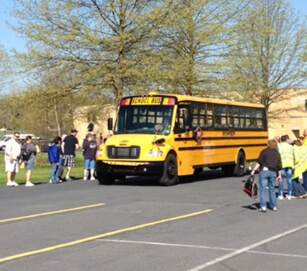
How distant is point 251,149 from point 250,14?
30.3ft

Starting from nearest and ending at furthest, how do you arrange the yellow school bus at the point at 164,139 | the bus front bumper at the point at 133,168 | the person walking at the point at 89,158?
the bus front bumper at the point at 133,168 < the yellow school bus at the point at 164,139 < the person walking at the point at 89,158

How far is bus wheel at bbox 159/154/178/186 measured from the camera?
20.2m

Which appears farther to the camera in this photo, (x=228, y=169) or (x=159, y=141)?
(x=228, y=169)

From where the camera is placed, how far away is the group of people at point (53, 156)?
2100cm

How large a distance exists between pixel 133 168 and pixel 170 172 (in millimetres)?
1222

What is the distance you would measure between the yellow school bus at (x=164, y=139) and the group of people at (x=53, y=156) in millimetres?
1780

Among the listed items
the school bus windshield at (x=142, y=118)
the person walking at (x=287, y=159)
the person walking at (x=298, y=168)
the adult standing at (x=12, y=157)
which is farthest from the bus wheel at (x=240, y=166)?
the person walking at (x=287, y=159)

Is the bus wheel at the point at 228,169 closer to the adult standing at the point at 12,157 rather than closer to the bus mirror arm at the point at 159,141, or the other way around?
the bus mirror arm at the point at 159,141

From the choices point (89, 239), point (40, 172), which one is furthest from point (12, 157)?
point (89, 239)

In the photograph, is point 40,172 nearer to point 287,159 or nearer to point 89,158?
point 89,158

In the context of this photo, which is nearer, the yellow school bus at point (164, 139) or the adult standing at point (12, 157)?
the yellow school bus at point (164, 139)

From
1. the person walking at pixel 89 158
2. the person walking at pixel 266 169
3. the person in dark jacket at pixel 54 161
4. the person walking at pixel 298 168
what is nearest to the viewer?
the person walking at pixel 266 169

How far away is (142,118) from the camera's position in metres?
21.4

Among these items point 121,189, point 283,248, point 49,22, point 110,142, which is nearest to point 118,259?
point 283,248
